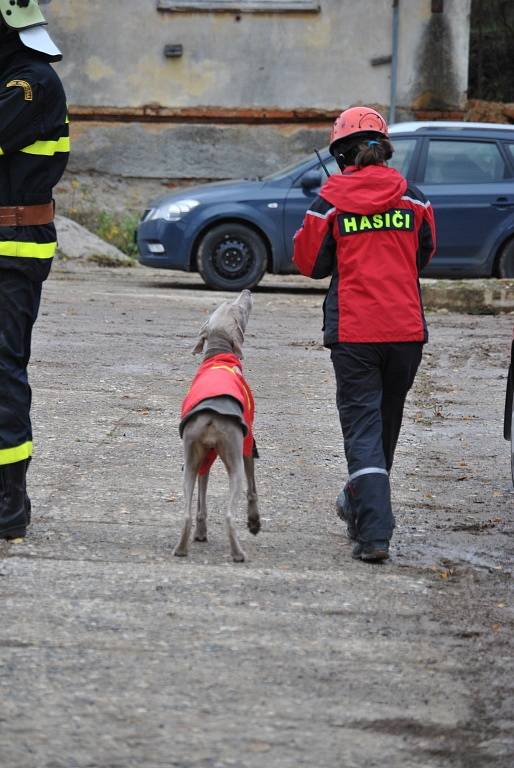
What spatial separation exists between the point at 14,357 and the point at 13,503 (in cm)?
58

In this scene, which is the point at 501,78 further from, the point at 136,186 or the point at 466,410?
the point at 466,410

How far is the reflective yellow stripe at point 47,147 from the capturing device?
5.25 metres

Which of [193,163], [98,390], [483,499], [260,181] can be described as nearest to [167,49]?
[193,163]

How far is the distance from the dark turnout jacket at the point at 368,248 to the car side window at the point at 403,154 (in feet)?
34.3

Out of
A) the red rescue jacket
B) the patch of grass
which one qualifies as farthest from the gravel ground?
the patch of grass

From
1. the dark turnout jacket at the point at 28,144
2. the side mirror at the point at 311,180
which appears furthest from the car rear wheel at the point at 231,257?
the dark turnout jacket at the point at 28,144

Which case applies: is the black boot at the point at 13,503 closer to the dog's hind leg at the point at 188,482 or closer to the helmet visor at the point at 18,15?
the dog's hind leg at the point at 188,482

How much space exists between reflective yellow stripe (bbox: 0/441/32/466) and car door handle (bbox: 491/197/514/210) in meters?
10.9

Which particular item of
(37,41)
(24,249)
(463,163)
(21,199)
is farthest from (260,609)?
(463,163)

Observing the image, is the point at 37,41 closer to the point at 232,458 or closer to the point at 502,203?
the point at 232,458

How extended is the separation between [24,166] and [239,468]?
1.46 m

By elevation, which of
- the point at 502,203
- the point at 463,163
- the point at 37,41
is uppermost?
the point at 37,41

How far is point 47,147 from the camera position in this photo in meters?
5.30

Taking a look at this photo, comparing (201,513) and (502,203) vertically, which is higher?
(201,513)
